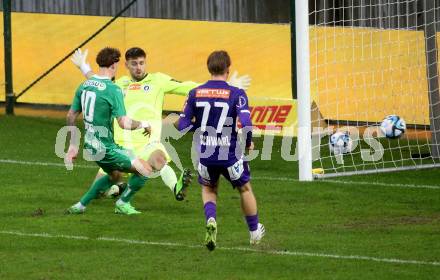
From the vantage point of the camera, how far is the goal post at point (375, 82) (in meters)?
18.4

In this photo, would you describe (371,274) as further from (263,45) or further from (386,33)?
(263,45)

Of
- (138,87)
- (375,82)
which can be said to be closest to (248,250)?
(138,87)

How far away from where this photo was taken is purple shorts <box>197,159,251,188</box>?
40.1 ft

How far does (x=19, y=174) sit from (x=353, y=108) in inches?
198

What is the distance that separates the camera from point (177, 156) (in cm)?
1936

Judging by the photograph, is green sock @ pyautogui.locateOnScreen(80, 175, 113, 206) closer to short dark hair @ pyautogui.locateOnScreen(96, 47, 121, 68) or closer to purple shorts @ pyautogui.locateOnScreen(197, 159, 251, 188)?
short dark hair @ pyautogui.locateOnScreen(96, 47, 121, 68)

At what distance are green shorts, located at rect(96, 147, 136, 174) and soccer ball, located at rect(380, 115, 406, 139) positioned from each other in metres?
5.33

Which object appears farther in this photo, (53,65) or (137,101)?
(53,65)

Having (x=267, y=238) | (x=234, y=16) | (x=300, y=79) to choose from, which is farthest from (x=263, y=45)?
(x=267, y=238)

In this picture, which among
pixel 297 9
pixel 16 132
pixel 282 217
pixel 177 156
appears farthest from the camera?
pixel 16 132

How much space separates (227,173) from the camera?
12.3 meters

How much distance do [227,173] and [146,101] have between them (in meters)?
3.07

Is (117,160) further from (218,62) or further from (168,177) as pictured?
(218,62)

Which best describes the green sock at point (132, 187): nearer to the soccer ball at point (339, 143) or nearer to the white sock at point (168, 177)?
the white sock at point (168, 177)
